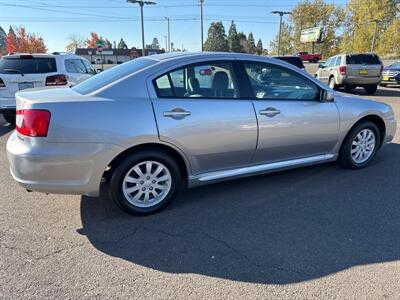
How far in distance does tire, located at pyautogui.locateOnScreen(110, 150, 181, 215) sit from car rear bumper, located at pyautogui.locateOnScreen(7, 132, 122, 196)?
18 cm

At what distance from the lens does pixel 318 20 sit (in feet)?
218

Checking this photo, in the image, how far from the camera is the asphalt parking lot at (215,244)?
92.9 inches

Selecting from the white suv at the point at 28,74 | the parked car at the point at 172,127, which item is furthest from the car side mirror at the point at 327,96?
the white suv at the point at 28,74

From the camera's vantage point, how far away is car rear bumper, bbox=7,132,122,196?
9.57ft

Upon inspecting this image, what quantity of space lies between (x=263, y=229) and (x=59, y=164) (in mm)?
2008

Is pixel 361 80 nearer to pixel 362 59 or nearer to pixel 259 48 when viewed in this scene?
pixel 362 59

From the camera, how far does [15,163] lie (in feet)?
9.87

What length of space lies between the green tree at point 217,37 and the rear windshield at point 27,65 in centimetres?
9824

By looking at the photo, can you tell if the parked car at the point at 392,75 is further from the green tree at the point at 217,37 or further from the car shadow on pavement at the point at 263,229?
the green tree at the point at 217,37

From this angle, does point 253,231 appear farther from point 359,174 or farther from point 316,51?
point 316,51

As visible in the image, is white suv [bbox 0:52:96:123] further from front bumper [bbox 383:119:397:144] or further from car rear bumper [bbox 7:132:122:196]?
front bumper [bbox 383:119:397:144]

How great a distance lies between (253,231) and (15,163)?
2326 mm

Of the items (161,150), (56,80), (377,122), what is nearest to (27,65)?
(56,80)

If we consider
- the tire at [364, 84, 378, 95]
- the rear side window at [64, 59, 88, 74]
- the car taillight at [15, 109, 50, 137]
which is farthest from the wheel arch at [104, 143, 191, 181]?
the tire at [364, 84, 378, 95]
